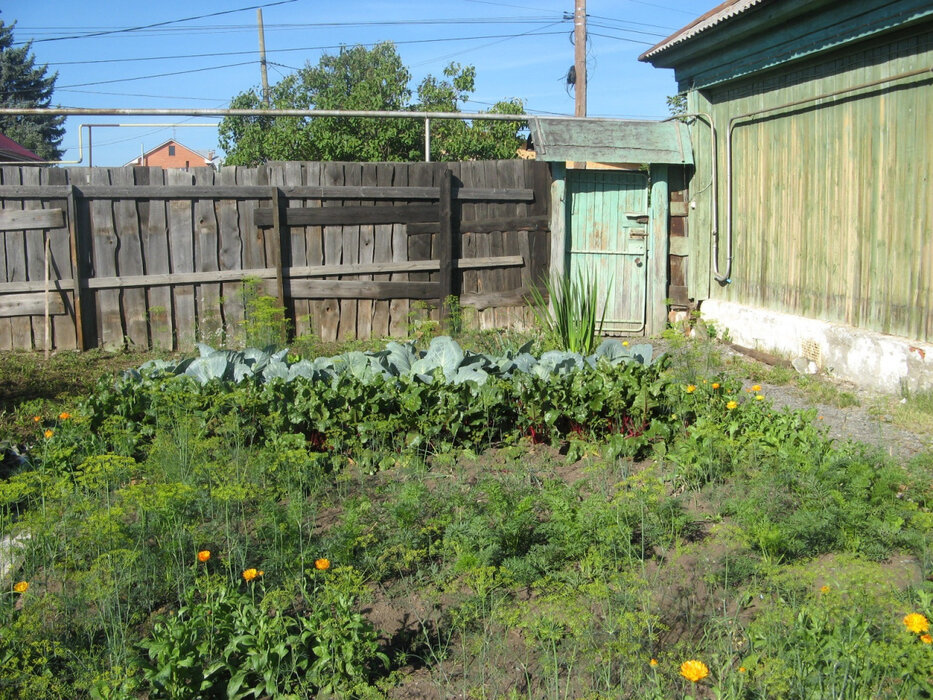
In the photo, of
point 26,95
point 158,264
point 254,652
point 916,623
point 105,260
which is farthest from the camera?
point 26,95

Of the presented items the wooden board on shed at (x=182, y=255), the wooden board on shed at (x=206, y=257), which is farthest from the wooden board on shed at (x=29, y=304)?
the wooden board on shed at (x=206, y=257)

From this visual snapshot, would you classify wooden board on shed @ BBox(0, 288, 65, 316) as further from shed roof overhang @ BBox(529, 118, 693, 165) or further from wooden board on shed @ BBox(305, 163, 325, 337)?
shed roof overhang @ BBox(529, 118, 693, 165)

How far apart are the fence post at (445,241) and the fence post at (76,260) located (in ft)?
12.0

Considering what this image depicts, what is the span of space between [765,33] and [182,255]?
20.2 ft

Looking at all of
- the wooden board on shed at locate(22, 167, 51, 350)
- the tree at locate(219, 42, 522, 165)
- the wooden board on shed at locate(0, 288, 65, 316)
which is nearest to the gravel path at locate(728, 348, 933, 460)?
the wooden board on shed at locate(0, 288, 65, 316)

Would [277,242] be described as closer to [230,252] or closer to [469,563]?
[230,252]

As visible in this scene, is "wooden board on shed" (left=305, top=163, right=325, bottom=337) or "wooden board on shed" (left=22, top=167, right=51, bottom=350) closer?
"wooden board on shed" (left=22, top=167, right=51, bottom=350)

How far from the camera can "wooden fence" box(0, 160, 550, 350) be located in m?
8.82

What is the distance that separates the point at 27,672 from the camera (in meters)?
2.66

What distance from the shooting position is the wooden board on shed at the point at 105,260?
352 inches

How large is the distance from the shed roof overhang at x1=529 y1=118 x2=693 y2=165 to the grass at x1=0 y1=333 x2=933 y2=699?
508 cm

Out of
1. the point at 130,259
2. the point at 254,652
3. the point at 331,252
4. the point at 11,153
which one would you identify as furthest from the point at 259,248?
the point at 11,153

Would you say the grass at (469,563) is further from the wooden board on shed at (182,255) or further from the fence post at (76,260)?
the wooden board on shed at (182,255)

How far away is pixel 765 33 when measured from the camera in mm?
8375
